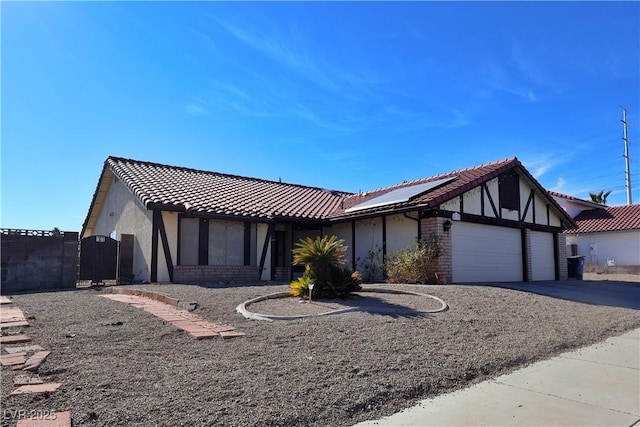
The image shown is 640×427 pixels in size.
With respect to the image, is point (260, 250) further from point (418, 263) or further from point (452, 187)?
point (452, 187)

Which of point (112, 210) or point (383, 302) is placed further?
point (112, 210)

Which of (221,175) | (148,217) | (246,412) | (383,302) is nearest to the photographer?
(246,412)

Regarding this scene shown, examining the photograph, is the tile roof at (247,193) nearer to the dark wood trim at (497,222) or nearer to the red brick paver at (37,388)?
the dark wood trim at (497,222)

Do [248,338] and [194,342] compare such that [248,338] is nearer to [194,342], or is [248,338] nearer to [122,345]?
[194,342]

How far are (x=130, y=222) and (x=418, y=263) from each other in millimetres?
10509

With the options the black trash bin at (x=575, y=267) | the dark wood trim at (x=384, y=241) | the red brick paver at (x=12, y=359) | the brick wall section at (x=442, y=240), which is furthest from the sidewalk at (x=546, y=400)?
the black trash bin at (x=575, y=267)

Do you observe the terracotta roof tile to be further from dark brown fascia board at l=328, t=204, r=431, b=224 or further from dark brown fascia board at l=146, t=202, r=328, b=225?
dark brown fascia board at l=146, t=202, r=328, b=225

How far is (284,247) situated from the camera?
18.8 meters

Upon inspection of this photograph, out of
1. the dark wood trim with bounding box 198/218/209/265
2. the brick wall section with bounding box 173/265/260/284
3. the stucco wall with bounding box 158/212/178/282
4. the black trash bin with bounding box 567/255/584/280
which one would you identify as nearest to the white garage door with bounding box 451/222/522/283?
the black trash bin with bounding box 567/255/584/280

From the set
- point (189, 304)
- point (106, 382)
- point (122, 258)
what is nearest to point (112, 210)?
point (122, 258)

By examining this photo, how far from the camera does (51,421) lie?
147 inches

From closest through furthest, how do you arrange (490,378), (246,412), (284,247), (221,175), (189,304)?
(246,412)
(490,378)
(189,304)
(284,247)
(221,175)

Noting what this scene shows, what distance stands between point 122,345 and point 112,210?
15372 mm

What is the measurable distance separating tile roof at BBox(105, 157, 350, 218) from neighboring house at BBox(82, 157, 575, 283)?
0.05m
